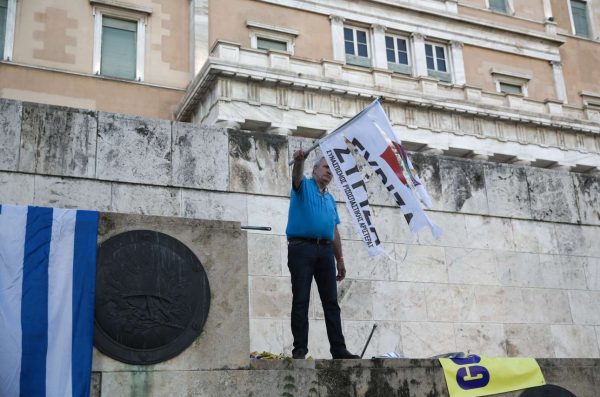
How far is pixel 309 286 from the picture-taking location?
6.66 meters

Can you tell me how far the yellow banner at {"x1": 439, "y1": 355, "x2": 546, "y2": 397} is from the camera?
6660mm

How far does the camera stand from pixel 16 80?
26.2m

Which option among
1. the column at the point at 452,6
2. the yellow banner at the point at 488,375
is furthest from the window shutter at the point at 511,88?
the yellow banner at the point at 488,375

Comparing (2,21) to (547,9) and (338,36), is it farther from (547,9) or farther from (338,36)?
(547,9)

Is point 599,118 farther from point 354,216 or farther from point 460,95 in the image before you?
point 354,216

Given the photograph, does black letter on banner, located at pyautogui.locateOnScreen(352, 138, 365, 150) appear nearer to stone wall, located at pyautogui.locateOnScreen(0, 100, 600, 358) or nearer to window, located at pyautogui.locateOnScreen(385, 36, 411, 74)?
stone wall, located at pyautogui.locateOnScreen(0, 100, 600, 358)

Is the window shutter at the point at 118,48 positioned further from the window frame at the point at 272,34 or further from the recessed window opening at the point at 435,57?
the recessed window opening at the point at 435,57

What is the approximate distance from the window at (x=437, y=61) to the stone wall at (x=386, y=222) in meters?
23.5

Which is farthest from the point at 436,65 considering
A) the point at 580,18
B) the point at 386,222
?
the point at 386,222

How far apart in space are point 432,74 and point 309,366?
29010 millimetres

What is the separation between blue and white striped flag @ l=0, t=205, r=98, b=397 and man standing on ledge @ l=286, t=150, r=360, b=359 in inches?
70.4

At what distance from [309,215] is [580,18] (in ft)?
131

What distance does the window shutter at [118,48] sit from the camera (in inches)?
1108

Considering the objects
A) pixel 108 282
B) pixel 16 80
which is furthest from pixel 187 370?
pixel 16 80
